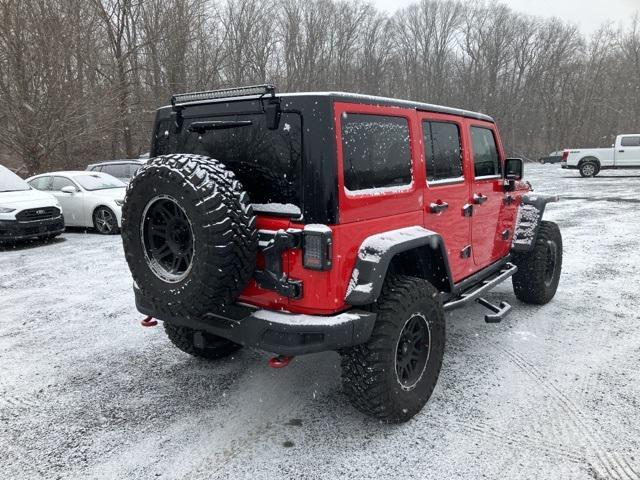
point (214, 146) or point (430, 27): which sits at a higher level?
point (430, 27)

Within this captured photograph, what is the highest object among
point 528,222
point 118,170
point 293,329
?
point 118,170

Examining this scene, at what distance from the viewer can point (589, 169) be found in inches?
939

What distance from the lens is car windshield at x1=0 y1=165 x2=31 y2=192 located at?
9.53 meters

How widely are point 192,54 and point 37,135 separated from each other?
15.0 metres

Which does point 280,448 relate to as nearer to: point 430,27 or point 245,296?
point 245,296

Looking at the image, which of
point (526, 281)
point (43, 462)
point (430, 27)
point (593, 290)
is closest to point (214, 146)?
point (43, 462)

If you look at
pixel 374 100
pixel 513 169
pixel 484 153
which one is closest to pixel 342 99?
pixel 374 100

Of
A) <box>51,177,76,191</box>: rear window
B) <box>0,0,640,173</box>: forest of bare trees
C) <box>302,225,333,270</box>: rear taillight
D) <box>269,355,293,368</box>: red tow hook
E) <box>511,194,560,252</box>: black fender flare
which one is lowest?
<box>269,355,293,368</box>: red tow hook

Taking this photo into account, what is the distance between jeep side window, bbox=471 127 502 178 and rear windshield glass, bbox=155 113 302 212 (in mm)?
2119

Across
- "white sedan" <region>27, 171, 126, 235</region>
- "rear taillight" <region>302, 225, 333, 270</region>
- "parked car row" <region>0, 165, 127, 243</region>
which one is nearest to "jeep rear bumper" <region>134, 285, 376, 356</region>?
"rear taillight" <region>302, 225, 333, 270</region>

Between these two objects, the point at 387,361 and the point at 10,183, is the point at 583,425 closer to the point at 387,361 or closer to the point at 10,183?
the point at 387,361

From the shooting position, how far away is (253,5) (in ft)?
121

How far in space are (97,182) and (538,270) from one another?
379 inches

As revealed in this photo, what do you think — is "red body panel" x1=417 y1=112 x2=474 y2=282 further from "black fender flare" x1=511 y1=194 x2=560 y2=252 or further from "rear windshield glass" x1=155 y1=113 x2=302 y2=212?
"rear windshield glass" x1=155 y1=113 x2=302 y2=212
